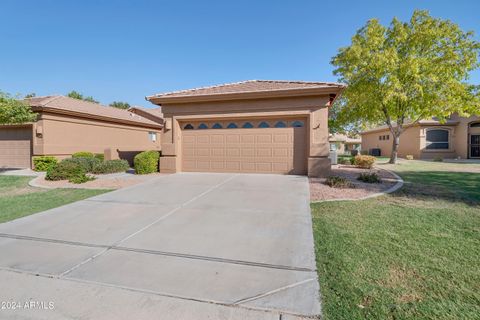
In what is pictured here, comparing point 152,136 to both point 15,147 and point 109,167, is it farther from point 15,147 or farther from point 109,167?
point 109,167

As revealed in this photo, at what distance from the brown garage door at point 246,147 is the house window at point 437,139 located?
2059cm

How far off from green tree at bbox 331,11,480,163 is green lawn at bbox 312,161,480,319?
37.6 feet

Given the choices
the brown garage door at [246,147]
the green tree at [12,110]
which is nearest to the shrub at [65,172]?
the green tree at [12,110]

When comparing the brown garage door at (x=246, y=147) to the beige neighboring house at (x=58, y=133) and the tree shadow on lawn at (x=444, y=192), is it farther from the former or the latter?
the beige neighboring house at (x=58, y=133)

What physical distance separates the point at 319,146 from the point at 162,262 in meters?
8.66

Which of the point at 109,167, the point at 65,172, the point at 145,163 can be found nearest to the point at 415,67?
the point at 145,163

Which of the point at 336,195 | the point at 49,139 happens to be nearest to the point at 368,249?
the point at 336,195

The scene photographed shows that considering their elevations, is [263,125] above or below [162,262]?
above

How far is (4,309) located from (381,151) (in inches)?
1377

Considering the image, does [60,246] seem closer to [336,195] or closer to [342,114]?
[336,195]

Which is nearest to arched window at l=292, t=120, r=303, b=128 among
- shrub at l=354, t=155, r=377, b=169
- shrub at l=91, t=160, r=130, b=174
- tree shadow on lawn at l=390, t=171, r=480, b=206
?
tree shadow on lawn at l=390, t=171, r=480, b=206

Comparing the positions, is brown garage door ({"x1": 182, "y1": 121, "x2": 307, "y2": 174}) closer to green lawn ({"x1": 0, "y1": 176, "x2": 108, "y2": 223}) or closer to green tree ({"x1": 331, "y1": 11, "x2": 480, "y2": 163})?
green lawn ({"x1": 0, "y1": 176, "x2": 108, "y2": 223})

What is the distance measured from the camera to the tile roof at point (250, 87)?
10566mm

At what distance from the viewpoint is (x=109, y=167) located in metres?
12.6
